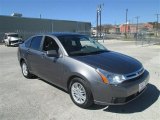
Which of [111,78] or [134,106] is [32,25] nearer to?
[134,106]

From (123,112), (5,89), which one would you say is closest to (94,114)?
(123,112)

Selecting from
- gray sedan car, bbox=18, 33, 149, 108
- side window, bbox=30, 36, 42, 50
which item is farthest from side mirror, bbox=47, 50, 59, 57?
side window, bbox=30, 36, 42, 50

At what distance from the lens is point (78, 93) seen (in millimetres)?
4801

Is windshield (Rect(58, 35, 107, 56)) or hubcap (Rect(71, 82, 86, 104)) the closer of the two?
hubcap (Rect(71, 82, 86, 104))

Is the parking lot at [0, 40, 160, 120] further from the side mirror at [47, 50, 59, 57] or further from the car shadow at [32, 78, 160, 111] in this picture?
the side mirror at [47, 50, 59, 57]

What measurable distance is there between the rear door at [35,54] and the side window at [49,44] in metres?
0.25

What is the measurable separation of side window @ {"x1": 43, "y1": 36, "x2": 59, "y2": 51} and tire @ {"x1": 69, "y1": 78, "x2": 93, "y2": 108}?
117cm

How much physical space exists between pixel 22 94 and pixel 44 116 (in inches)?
64.1

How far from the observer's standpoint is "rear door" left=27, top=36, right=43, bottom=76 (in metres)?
6.23

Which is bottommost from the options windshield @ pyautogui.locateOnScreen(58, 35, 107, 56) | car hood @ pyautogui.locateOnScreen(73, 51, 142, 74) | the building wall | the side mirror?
car hood @ pyautogui.locateOnScreen(73, 51, 142, 74)

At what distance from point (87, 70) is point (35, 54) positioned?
2400 mm

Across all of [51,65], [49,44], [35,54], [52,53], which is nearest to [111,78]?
[52,53]

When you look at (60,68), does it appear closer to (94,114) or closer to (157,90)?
(94,114)

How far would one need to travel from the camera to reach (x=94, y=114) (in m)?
4.41
